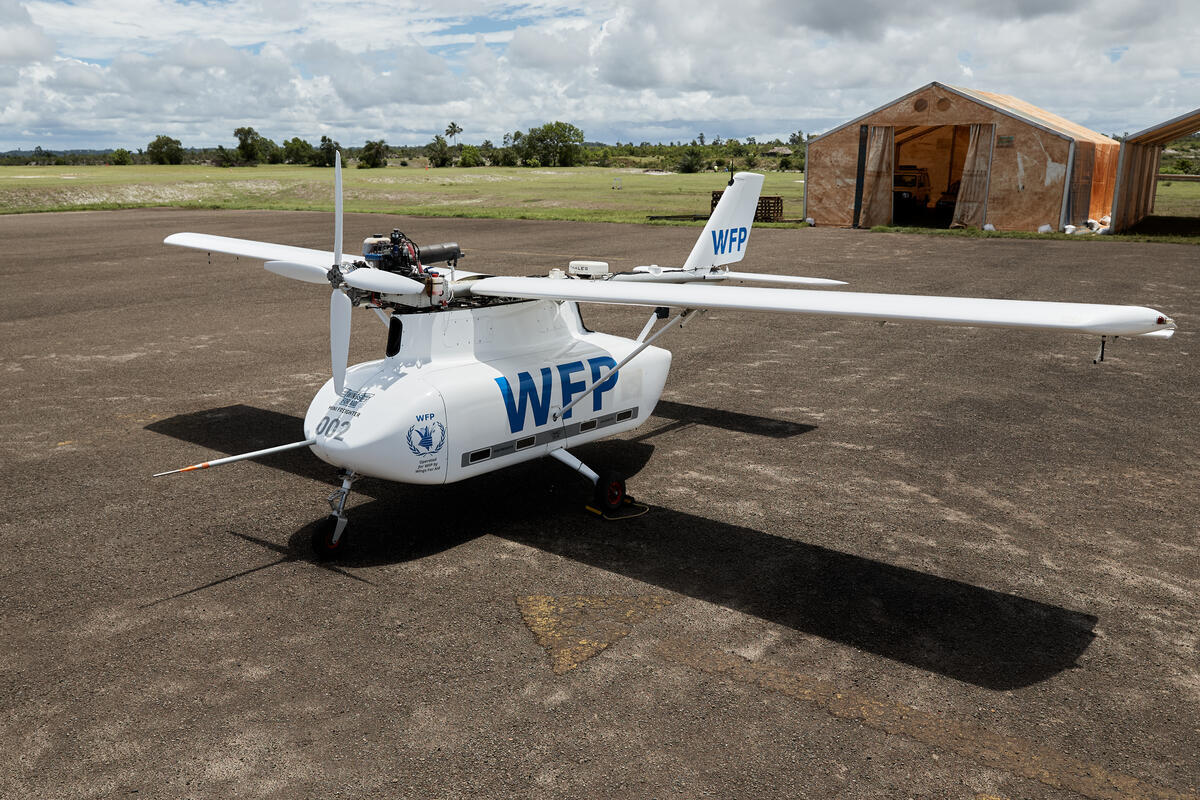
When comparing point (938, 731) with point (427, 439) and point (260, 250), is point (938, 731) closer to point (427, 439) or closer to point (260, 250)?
point (427, 439)

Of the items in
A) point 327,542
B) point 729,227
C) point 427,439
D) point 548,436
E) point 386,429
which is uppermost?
point 729,227

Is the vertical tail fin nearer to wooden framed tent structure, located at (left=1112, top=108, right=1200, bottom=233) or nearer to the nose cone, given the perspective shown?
the nose cone

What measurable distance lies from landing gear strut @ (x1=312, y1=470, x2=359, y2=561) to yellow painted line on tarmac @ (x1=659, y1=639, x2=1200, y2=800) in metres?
3.65

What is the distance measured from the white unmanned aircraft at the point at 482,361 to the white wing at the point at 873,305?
21 mm

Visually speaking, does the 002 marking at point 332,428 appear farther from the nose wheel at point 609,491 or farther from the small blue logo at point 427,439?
the nose wheel at point 609,491

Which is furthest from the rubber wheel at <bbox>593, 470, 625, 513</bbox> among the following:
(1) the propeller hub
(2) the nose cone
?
(1) the propeller hub

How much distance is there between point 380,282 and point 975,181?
3937 centimetres

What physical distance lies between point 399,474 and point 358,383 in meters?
1.13

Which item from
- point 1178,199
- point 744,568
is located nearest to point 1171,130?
point 1178,199

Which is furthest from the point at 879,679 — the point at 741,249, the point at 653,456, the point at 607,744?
the point at 741,249

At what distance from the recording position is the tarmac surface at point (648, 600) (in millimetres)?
6160

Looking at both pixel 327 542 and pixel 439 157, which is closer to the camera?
pixel 327 542

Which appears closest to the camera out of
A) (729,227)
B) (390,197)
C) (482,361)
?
(482,361)

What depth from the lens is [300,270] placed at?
36.3ft
